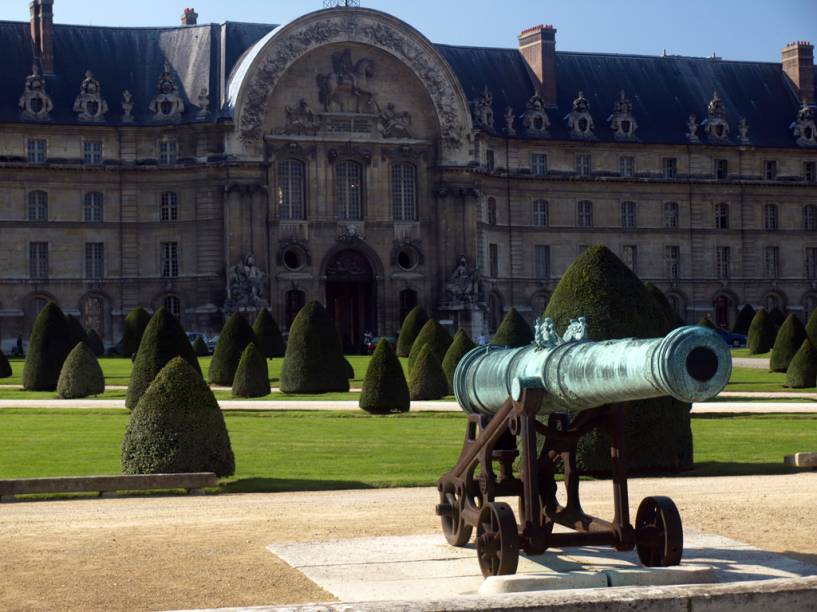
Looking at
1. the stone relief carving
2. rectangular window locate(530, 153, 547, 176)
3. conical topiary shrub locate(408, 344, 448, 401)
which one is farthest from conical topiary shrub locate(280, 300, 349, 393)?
the stone relief carving

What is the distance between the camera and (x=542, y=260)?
68.6 metres

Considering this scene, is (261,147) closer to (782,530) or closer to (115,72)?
(115,72)

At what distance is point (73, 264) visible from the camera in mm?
62031

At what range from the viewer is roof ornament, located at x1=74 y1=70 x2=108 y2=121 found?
6222cm

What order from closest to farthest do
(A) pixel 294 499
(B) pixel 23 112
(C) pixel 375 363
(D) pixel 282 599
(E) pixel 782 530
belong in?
(D) pixel 282 599 < (E) pixel 782 530 < (A) pixel 294 499 < (C) pixel 375 363 < (B) pixel 23 112

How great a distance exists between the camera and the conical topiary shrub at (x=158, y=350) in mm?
32750

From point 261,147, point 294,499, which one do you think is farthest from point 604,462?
point 261,147

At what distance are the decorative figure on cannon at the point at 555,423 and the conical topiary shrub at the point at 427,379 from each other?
21797mm

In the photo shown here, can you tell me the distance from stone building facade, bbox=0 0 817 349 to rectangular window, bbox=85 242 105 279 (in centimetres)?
7

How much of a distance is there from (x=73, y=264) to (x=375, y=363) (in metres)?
32.9

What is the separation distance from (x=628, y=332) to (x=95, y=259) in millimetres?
44806

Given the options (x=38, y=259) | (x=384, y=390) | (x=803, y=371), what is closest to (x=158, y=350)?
(x=384, y=390)

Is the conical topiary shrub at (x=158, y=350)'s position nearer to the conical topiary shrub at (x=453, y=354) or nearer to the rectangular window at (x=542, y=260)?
the conical topiary shrub at (x=453, y=354)

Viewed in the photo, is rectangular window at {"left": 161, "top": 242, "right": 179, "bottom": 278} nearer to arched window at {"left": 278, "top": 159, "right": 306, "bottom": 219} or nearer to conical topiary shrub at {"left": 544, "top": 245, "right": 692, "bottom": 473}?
arched window at {"left": 278, "top": 159, "right": 306, "bottom": 219}
